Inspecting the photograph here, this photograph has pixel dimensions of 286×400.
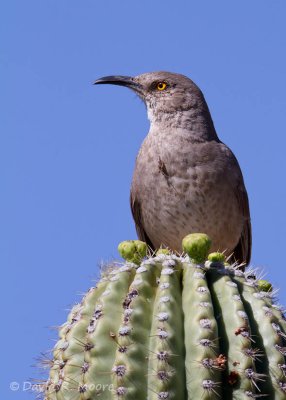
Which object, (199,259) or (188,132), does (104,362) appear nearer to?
(199,259)

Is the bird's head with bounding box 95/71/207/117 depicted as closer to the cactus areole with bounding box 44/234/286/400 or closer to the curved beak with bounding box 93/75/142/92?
the curved beak with bounding box 93/75/142/92

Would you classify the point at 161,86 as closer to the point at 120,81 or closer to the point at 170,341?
the point at 120,81

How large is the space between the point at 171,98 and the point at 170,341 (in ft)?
13.7

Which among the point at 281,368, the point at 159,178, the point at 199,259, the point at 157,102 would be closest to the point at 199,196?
the point at 159,178

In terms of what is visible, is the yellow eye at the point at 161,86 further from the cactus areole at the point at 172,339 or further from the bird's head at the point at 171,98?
the cactus areole at the point at 172,339

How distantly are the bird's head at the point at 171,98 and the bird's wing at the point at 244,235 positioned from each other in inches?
24.3

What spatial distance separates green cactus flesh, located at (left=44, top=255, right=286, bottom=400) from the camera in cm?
351

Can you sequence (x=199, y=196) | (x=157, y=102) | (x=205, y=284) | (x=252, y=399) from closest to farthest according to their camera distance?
1. (x=252, y=399)
2. (x=205, y=284)
3. (x=199, y=196)
4. (x=157, y=102)

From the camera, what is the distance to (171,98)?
7.47 meters

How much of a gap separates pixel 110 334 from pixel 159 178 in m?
3.43

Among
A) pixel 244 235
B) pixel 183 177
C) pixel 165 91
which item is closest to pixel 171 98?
pixel 165 91

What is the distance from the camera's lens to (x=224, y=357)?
3.58 meters

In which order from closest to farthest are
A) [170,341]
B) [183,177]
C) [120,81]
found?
1. [170,341]
2. [183,177]
3. [120,81]

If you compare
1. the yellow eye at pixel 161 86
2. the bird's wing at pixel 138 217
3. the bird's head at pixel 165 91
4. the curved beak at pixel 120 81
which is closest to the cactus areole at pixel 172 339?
the bird's wing at pixel 138 217
